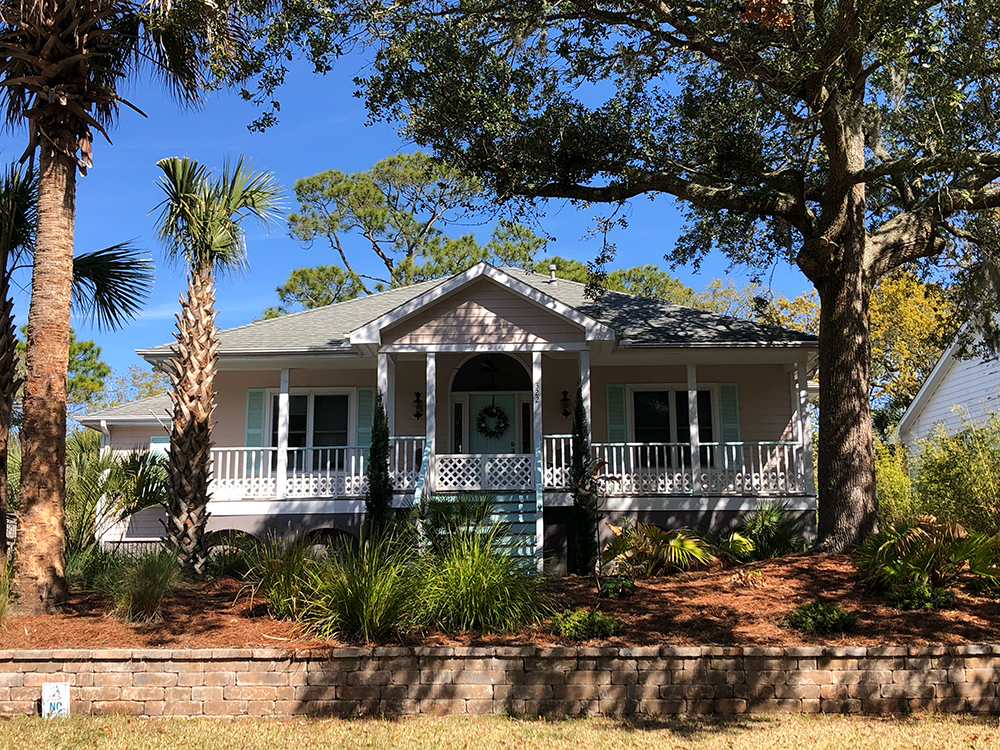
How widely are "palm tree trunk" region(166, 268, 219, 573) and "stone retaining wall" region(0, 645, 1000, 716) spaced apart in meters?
4.84

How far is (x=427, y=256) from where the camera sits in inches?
1320

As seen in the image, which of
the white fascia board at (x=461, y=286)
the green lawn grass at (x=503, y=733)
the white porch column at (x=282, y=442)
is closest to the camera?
the green lawn grass at (x=503, y=733)

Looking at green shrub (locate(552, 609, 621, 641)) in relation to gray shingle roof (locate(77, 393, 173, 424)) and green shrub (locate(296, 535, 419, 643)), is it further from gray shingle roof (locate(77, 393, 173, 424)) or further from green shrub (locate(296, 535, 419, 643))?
gray shingle roof (locate(77, 393, 173, 424))

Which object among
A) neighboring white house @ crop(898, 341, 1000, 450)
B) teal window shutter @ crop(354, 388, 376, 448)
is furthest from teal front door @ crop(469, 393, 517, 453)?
neighboring white house @ crop(898, 341, 1000, 450)

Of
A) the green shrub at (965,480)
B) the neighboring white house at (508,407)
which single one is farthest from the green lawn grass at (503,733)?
the neighboring white house at (508,407)

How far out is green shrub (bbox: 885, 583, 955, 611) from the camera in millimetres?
8562

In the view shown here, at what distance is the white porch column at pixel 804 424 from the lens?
15.5m

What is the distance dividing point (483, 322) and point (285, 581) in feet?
24.3

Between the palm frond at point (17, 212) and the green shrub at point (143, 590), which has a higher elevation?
the palm frond at point (17, 212)

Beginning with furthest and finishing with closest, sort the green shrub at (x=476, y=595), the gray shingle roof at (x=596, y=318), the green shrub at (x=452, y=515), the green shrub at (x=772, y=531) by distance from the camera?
1. the gray shingle roof at (x=596, y=318)
2. the green shrub at (x=772, y=531)
3. the green shrub at (x=452, y=515)
4. the green shrub at (x=476, y=595)

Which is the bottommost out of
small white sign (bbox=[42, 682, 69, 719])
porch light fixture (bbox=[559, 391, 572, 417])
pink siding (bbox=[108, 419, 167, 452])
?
Answer: small white sign (bbox=[42, 682, 69, 719])

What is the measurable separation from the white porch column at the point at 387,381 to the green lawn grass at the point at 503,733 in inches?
328

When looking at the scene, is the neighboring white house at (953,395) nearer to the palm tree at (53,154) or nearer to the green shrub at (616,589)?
the green shrub at (616,589)

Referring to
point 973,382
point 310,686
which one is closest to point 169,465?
point 310,686
